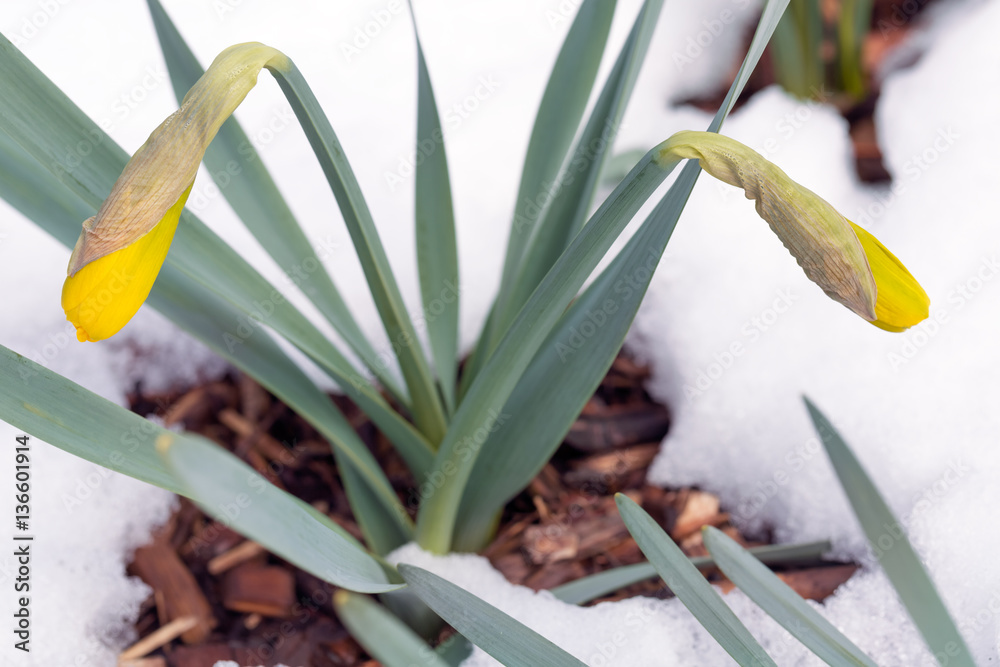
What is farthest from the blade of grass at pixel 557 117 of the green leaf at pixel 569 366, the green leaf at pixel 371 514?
the green leaf at pixel 371 514

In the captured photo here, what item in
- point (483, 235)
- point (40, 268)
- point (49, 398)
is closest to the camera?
point (49, 398)

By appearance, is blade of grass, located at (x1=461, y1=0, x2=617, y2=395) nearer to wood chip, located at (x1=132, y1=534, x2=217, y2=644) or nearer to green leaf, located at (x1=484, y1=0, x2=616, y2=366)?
green leaf, located at (x1=484, y1=0, x2=616, y2=366)

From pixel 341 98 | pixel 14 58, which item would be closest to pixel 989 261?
pixel 341 98

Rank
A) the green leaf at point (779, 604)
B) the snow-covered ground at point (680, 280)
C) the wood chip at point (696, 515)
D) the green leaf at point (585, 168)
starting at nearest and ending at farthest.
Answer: the green leaf at point (779, 604) → the green leaf at point (585, 168) → the snow-covered ground at point (680, 280) → the wood chip at point (696, 515)

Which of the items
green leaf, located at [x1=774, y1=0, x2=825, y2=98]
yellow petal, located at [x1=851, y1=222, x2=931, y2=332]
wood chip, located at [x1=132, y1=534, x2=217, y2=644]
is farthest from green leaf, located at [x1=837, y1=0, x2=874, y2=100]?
wood chip, located at [x1=132, y1=534, x2=217, y2=644]

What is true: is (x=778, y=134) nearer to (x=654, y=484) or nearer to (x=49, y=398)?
(x=654, y=484)

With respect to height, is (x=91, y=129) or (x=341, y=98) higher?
(x=341, y=98)

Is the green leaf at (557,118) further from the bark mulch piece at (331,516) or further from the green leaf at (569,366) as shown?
the bark mulch piece at (331,516)
